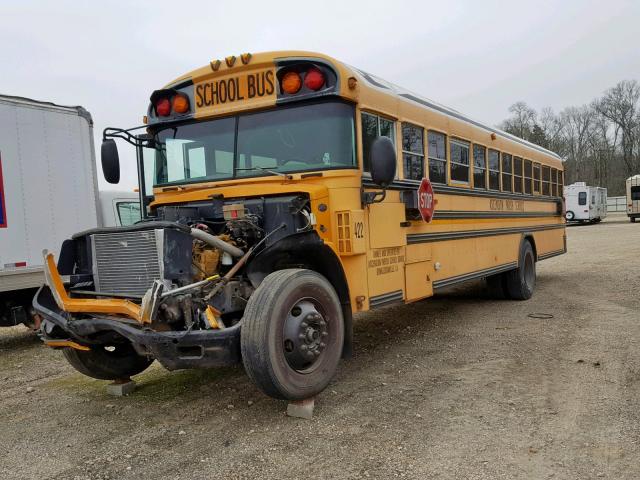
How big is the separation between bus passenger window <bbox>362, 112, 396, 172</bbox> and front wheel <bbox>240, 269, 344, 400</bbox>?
46.2 inches

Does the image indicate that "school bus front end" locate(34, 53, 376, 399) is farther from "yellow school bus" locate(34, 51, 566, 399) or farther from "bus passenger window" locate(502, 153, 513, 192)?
"bus passenger window" locate(502, 153, 513, 192)

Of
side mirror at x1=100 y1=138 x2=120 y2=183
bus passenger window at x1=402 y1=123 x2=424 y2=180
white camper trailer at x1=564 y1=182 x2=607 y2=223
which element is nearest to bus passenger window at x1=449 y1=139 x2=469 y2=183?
bus passenger window at x1=402 y1=123 x2=424 y2=180

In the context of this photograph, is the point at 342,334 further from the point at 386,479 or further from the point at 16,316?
the point at 16,316

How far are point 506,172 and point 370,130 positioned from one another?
14.2 ft

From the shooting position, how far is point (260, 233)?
4.03 metres

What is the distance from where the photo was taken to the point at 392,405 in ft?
13.5

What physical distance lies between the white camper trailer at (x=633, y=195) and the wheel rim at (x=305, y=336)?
33.4 meters

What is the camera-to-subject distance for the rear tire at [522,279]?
8.67m

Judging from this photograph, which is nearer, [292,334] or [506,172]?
[292,334]

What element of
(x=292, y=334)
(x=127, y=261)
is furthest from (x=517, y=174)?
(x=127, y=261)

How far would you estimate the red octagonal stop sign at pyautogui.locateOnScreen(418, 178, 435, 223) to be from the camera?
536 centimetres

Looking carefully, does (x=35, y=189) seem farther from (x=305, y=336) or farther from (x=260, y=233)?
(x=305, y=336)

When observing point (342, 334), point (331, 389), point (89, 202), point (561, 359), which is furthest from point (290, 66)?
point (89, 202)

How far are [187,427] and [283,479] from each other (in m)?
1.08
